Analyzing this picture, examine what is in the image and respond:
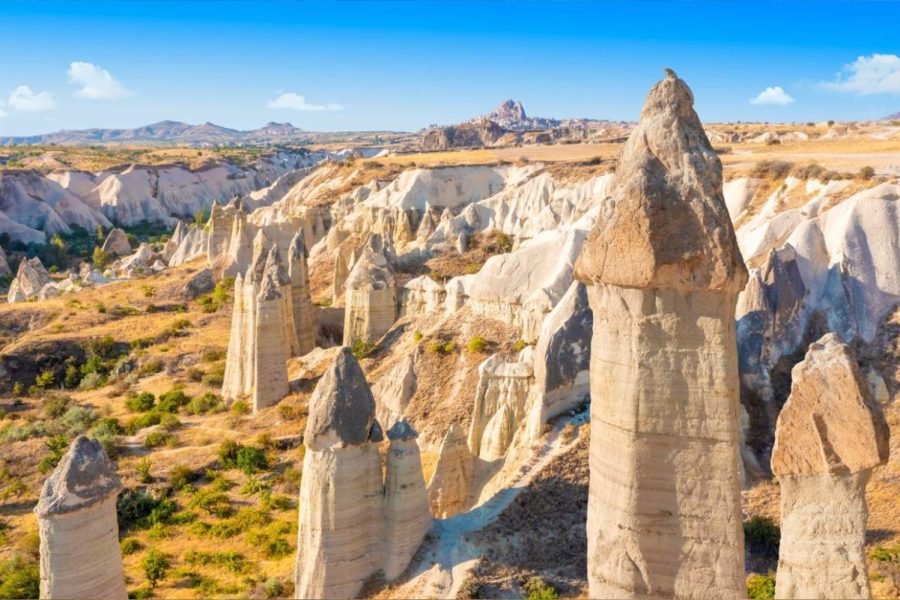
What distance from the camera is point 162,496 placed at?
23578 mm

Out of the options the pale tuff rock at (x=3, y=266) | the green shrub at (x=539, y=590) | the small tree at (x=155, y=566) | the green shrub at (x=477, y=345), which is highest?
the green shrub at (x=477, y=345)

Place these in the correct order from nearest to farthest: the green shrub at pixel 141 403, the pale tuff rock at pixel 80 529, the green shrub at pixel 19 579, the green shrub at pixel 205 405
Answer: the pale tuff rock at pixel 80 529, the green shrub at pixel 19 579, the green shrub at pixel 205 405, the green shrub at pixel 141 403

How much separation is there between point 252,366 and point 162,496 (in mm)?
7223

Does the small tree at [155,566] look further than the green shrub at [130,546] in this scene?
No

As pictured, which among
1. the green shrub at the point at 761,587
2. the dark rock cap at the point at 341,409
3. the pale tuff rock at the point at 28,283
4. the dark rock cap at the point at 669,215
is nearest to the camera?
the dark rock cap at the point at 669,215

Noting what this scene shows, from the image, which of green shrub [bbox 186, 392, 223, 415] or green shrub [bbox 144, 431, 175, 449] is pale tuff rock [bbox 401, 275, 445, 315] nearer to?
green shrub [bbox 186, 392, 223, 415]

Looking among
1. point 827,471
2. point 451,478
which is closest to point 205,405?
point 451,478

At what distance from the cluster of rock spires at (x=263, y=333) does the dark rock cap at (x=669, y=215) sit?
2131cm

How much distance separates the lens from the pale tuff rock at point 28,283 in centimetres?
5778

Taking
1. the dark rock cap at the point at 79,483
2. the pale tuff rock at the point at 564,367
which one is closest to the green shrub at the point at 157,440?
the dark rock cap at the point at 79,483

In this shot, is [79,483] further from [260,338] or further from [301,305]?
[301,305]

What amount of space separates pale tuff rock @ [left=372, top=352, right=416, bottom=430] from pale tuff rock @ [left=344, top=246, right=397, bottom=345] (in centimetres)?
717

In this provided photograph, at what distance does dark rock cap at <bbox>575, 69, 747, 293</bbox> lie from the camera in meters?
8.45

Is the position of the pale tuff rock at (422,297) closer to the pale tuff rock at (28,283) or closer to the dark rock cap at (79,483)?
the dark rock cap at (79,483)
